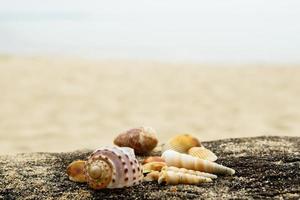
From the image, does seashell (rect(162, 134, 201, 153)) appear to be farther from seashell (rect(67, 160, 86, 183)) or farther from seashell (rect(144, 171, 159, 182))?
seashell (rect(67, 160, 86, 183))

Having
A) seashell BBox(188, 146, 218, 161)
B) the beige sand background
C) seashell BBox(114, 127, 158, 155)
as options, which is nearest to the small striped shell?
seashell BBox(188, 146, 218, 161)

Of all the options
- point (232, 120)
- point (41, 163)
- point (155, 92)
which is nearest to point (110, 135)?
point (232, 120)

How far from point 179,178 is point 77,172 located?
502 mm

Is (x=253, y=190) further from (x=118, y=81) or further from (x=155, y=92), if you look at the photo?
A: (x=118, y=81)

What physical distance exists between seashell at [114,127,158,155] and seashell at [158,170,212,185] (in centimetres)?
Answer: 67

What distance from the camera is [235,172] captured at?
287cm

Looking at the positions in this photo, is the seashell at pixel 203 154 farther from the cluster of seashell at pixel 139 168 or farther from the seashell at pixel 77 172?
the seashell at pixel 77 172

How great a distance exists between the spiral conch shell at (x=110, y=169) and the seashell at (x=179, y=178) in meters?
0.13

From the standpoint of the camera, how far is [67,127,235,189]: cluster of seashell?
8.52 ft

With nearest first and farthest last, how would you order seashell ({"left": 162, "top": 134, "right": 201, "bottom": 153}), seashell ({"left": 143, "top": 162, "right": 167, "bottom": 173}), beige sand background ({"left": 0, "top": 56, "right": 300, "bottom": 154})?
seashell ({"left": 143, "top": 162, "right": 167, "bottom": 173}), seashell ({"left": 162, "top": 134, "right": 201, "bottom": 153}), beige sand background ({"left": 0, "top": 56, "right": 300, "bottom": 154})

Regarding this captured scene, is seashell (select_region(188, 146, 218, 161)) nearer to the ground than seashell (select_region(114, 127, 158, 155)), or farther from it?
nearer to the ground

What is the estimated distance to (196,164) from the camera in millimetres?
2795

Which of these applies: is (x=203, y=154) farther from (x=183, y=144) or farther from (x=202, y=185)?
(x=202, y=185)

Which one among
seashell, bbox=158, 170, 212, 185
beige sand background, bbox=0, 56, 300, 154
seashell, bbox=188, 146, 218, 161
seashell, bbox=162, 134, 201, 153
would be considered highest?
beige sand background, bbox=0, 56, 300, 154
